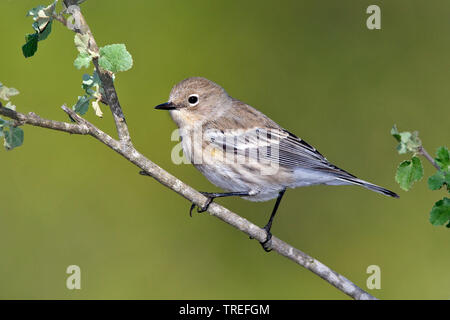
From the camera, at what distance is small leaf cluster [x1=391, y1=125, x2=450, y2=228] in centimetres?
193

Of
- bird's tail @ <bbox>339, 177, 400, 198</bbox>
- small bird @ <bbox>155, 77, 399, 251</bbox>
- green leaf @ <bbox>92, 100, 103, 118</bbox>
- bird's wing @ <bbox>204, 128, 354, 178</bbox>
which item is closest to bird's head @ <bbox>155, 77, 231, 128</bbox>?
small bird @ <bbox>155, 77, 399, 251</bbox>

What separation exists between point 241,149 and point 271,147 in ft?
0.93

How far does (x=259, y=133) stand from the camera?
3.85m

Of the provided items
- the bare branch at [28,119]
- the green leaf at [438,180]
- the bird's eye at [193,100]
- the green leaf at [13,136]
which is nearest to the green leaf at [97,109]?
the bare branch at [28,119]

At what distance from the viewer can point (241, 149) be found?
3664 mm

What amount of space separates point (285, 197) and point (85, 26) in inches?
107

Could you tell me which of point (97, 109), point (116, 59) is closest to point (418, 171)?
point (116, 59)

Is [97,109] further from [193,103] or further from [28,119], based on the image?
[193,103]

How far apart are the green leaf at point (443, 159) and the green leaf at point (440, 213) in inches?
5.6

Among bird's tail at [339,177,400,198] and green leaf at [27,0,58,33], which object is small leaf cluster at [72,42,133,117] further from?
bird's tail at [339,177,400,198]

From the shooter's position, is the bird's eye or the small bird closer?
the small bird

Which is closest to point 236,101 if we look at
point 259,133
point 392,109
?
point 259,133

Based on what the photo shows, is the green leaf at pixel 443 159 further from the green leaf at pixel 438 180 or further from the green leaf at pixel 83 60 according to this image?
the green leaf at pixel 83 60

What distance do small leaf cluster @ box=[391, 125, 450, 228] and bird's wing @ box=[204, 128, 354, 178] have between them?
5.16 ft
